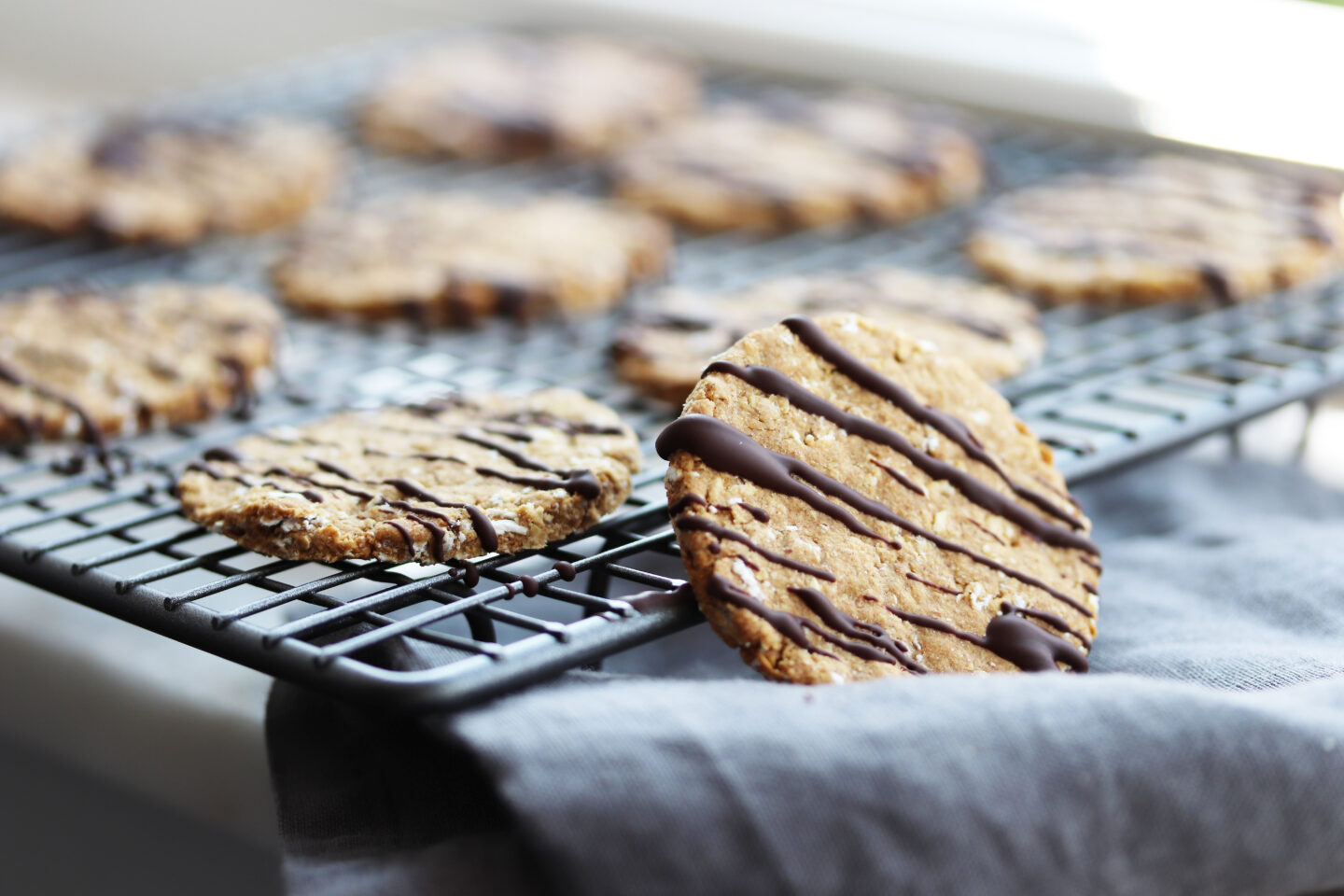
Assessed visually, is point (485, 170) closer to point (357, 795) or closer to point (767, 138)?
point (767, 138)

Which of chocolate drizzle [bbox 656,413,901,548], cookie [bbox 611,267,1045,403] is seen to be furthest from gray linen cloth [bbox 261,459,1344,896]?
cookie [bbox 611,267,1045,403]

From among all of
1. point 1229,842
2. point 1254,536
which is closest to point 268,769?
point 1229,842

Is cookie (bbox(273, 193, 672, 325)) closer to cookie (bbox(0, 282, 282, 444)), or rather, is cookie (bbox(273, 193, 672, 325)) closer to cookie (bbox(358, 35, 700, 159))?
cookie (bbox(0, 282, 282, 444))

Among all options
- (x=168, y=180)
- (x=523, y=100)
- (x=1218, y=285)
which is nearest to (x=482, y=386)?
(x=168, y=180)

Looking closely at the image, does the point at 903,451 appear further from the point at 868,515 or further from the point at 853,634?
the point at 853,634

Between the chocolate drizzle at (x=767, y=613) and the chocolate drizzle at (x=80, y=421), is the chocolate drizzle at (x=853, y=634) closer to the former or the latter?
the chocolate drizzle at (x=767, y=613)
